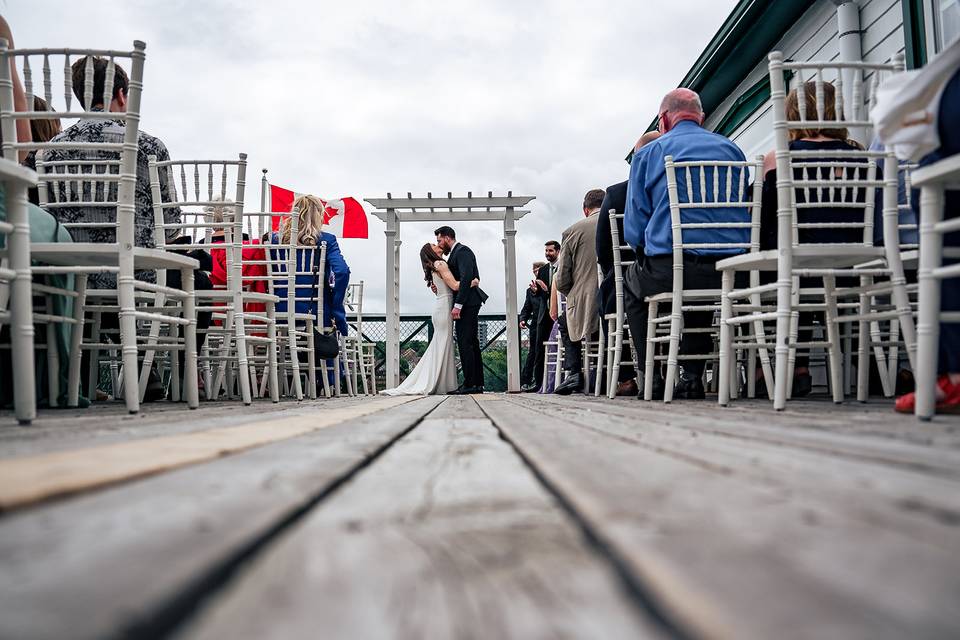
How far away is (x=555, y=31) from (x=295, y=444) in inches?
378

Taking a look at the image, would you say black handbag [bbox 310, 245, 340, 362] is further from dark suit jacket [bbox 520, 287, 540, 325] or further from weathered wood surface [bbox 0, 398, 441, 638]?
weathered wood surface [bbox 0, 398, 441, 638]

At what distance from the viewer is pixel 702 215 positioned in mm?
3406

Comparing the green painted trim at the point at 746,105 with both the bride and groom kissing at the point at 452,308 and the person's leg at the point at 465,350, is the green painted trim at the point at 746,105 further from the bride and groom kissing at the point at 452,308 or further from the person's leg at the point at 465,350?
the person's leg at the point at 465,350

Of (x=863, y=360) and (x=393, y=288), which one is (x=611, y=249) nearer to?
(x=863, y=360)

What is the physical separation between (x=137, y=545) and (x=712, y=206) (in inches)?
119

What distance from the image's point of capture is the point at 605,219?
4266 millimetres

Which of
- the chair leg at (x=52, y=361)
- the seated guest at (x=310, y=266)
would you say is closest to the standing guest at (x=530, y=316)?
the seated guest at (x=310, y=266)

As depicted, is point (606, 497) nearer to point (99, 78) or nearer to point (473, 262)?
point (99, 78)

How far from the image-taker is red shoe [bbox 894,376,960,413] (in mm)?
1830

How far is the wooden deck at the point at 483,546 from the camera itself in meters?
0.34

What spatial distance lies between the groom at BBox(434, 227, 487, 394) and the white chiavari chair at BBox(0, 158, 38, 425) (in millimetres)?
5295

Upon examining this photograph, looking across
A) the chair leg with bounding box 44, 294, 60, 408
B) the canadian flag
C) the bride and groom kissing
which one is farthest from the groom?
the chair leg with bounding box 44, 294, 60, 408

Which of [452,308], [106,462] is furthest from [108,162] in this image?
Answer: [452,308]

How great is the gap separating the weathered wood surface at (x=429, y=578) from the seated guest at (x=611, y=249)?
3.69 metres
